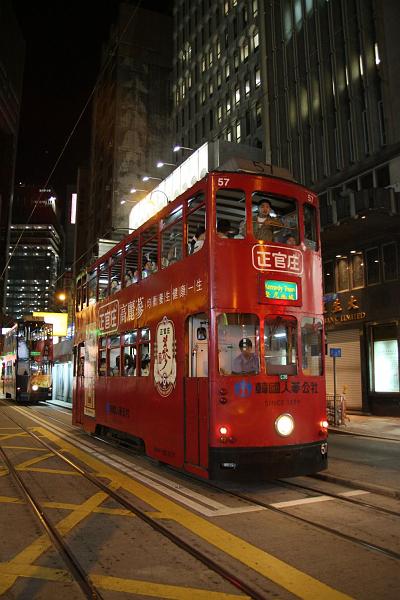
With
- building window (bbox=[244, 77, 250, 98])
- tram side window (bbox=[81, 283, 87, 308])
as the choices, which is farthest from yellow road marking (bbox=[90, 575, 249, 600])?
building window (bbox=[244, 77, 250, 98])

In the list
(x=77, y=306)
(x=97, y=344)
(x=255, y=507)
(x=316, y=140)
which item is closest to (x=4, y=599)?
(x=255, y=507)

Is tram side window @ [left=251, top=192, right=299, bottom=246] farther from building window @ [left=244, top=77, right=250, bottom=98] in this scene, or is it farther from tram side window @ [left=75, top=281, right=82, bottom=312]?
building window @ [left=244, top=77, right=250, bottom=98]

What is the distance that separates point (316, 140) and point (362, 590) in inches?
909

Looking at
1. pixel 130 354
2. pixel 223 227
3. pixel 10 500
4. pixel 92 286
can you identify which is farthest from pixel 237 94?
pixel 10 500

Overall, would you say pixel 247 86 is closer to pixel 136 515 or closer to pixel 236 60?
pixel 236 60

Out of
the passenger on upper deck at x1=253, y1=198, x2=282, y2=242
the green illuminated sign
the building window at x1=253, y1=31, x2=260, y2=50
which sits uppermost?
the building window at x1=253, y1=31, x2=260, y2=50

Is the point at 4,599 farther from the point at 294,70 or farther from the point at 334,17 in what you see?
the point at 294,70

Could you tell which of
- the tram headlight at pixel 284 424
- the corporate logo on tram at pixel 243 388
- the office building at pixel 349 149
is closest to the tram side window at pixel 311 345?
the tram headlight at pixel 284 424

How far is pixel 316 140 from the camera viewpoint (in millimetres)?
24266

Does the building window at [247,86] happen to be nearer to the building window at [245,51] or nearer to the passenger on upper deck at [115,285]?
the building window at [245,51]

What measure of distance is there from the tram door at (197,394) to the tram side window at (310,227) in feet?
7.08

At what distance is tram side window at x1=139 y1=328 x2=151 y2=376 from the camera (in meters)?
9.11

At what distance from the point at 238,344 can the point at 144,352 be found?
271 centimetres

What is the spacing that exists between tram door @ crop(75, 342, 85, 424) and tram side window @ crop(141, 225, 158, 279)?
16.7ft
